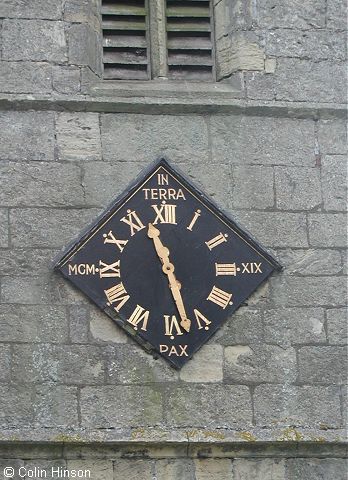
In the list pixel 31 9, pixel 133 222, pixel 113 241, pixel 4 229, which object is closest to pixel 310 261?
pixel 133 222

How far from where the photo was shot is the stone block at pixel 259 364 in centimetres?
907

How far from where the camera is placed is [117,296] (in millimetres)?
9117

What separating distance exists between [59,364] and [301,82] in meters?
2.30

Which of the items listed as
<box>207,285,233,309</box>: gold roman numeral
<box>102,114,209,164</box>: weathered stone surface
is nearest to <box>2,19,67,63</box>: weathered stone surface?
<box>102,114,209,164</box>: weathered stone surface

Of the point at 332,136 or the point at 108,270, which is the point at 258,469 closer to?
the point at 108,270

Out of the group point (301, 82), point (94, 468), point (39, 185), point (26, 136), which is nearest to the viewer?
point (94, 468)

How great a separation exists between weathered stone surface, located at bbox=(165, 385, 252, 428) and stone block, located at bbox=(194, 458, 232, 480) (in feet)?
0.63

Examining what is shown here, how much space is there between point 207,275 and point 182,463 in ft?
3.62

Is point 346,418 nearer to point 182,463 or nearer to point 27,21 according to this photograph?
point 182,463

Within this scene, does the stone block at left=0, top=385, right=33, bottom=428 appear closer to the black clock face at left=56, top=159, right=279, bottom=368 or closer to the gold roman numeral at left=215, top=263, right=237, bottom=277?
the black clock face at left=56, top=159, right=279, bottom=368

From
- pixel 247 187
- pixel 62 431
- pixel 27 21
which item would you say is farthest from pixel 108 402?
pixel 27 21

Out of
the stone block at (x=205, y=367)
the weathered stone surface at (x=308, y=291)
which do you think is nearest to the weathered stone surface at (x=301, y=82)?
the weathered stone surface at (x=308, y=291)

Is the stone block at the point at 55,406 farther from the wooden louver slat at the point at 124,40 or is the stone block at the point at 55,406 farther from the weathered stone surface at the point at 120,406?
the wooden louver slat at the point at 124,40

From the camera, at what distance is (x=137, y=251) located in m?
9.23
